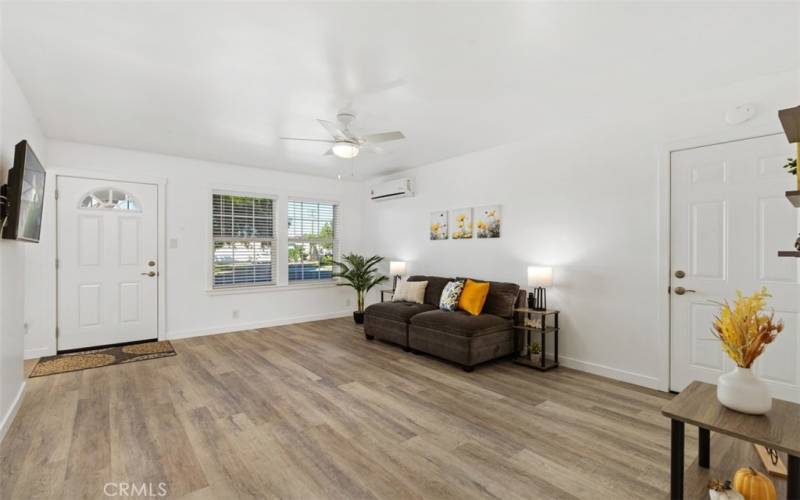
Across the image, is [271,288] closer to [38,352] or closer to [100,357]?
[100,357]

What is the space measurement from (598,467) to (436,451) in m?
0.93

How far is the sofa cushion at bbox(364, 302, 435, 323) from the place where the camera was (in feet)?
15.0

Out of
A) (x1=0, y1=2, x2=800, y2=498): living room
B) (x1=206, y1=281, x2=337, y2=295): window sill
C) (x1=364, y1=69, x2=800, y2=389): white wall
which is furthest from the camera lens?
(x1=206, y1=281, x2=337, y2=295): window sill

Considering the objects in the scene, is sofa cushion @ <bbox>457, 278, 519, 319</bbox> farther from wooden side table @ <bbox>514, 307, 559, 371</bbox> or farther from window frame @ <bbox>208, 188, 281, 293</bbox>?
window frame @ <bbox>208, 188, 281, 293</bbox>

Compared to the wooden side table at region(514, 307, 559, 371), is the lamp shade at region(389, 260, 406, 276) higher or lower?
higher

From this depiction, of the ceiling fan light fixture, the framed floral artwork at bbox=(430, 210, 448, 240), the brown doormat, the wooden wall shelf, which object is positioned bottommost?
the brown doormat

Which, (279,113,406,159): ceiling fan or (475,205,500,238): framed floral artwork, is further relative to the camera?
(475,205,500,238): framed floral artwork

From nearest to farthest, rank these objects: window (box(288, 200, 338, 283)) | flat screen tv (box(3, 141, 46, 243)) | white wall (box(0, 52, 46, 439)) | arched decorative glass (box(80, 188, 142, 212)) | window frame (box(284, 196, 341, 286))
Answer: flat screen tv (box(3, 141, 46, 243)) < white wall (box(0, 52, 46, 439)) < arched decorative glass (box(80, 188, 142, 212)) < window frame (box(284, 196, 341, 286)) < window (box(288, 200, 338, 283))

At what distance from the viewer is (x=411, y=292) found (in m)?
5.11

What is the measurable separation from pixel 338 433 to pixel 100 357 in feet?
11.5

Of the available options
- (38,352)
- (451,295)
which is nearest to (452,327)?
(451,295)

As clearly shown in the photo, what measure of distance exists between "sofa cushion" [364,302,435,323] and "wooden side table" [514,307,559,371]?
1.17m

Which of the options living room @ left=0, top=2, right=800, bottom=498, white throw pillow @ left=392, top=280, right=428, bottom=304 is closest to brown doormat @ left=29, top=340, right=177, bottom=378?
living room @ left=0, top=2, right=800, bottom=498

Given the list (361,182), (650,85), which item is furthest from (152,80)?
(361,182)
